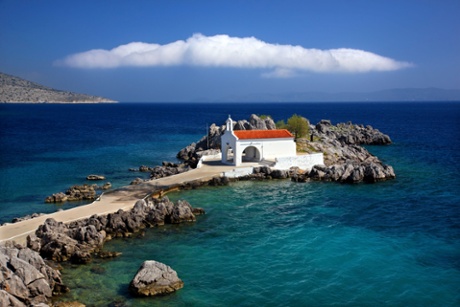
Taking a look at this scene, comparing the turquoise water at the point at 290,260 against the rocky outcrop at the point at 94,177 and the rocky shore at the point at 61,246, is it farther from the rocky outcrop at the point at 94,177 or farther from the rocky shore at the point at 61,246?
the rocky outcrop at the point at 94,177

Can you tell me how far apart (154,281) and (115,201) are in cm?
1841

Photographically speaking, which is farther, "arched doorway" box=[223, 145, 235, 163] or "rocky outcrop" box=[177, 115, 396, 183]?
"arched doorway" box=[223, 145, 235, 163]

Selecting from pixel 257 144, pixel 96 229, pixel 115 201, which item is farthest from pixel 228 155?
pixel 96 229

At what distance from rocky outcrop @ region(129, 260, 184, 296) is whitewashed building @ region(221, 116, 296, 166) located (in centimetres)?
3390

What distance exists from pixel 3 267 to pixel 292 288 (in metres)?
17.0

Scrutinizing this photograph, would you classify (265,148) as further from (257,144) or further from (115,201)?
(115,201)

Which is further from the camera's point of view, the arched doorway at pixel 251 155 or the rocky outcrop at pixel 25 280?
the arched doorway at pixel 251 155

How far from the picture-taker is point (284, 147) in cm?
6225

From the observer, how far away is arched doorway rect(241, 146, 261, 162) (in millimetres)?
62750

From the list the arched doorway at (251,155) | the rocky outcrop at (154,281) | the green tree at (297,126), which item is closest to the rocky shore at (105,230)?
the rocky outcrop at (154,281)

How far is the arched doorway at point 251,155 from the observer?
62750 millimetres

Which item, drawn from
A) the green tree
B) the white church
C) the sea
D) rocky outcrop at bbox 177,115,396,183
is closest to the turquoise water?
the sea

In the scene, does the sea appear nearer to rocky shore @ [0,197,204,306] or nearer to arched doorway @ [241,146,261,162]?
rocky shore @ [0,197,204,306]

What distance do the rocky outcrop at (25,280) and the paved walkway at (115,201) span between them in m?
6.22
